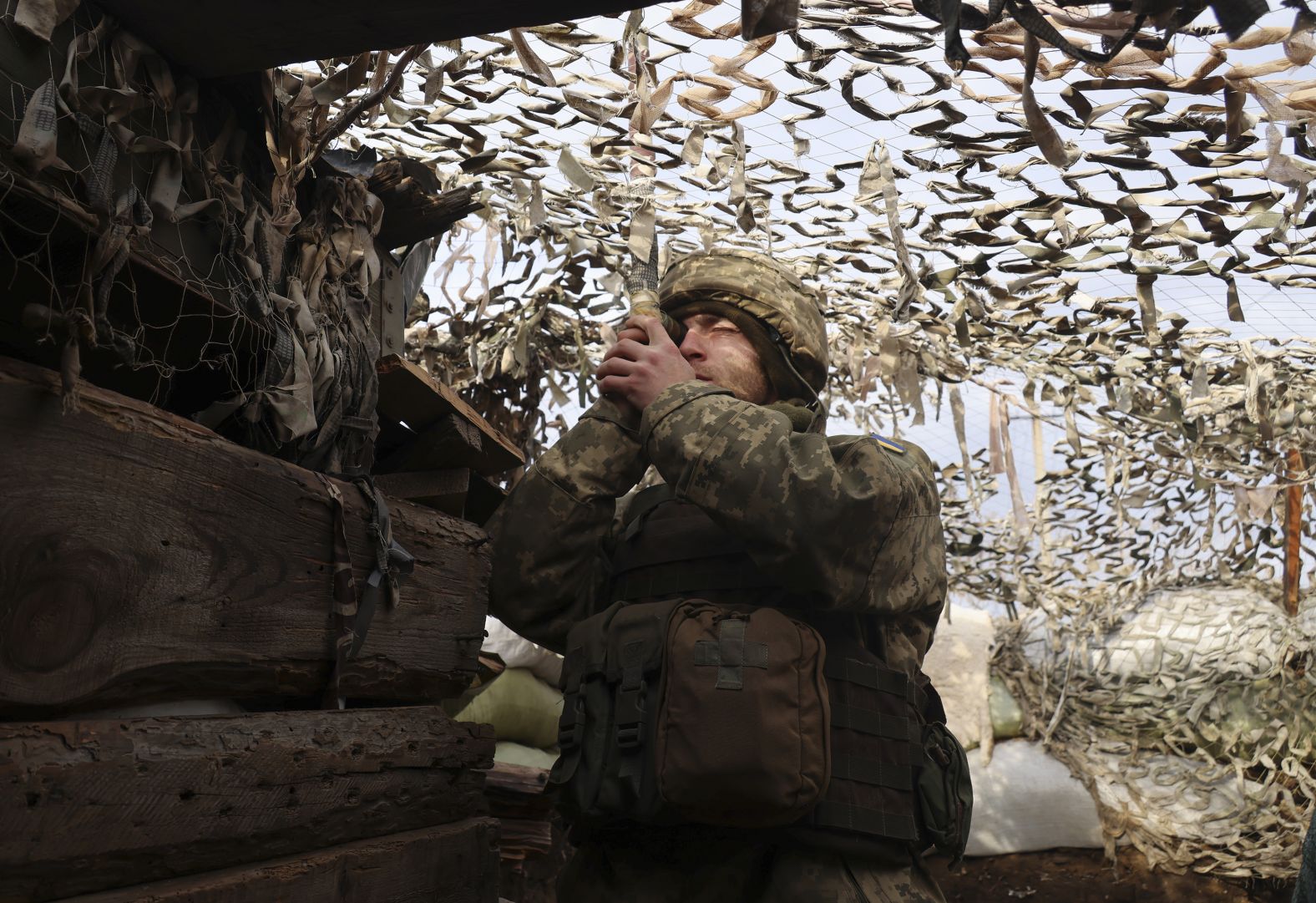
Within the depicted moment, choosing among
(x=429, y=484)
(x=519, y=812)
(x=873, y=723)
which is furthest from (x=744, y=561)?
(x=519, y=812)

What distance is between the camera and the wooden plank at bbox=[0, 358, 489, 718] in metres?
1.17

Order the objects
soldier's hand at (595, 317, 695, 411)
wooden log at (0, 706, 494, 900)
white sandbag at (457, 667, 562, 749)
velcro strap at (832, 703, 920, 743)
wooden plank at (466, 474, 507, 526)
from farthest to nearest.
Result: 1. white sandbag at (457, 667, 562, 749)
2. wooden plank at (466, 474, 507, 526)
3. soldier's hand at (595, 317, 695, 411)
4. velcro strap at (832, 703, 920, 743)
5. wooden log at (0, 706, 494, 900)

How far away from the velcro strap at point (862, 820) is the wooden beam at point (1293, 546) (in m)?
3.81

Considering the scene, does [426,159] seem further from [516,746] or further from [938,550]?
[516,746]

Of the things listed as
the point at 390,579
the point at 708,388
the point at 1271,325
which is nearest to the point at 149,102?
the point at 390,579

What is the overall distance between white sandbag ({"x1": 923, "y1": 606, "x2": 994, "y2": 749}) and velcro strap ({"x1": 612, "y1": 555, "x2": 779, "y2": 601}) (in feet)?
11.7

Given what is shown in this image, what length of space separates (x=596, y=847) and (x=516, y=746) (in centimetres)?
221

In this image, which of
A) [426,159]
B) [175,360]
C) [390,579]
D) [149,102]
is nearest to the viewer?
[149,102]

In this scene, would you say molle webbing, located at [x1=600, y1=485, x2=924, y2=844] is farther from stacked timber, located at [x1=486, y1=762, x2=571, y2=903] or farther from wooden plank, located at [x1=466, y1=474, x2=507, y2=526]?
stacked timber, located at [x1=486, y1=762, x2=571, y2=903]

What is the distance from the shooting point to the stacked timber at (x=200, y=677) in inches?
45.8

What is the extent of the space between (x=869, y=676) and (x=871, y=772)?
17 cm

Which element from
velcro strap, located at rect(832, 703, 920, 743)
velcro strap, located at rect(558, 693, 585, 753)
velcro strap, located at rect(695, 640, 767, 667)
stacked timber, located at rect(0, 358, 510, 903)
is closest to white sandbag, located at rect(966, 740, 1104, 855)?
velcro strap, located at rect(832, 703, 920, 743)

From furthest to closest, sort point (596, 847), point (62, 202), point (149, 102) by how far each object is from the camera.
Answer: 1. point (596, 847)
2. point (149, 102)
3. point (62, 202)

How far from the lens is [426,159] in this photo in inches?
120
